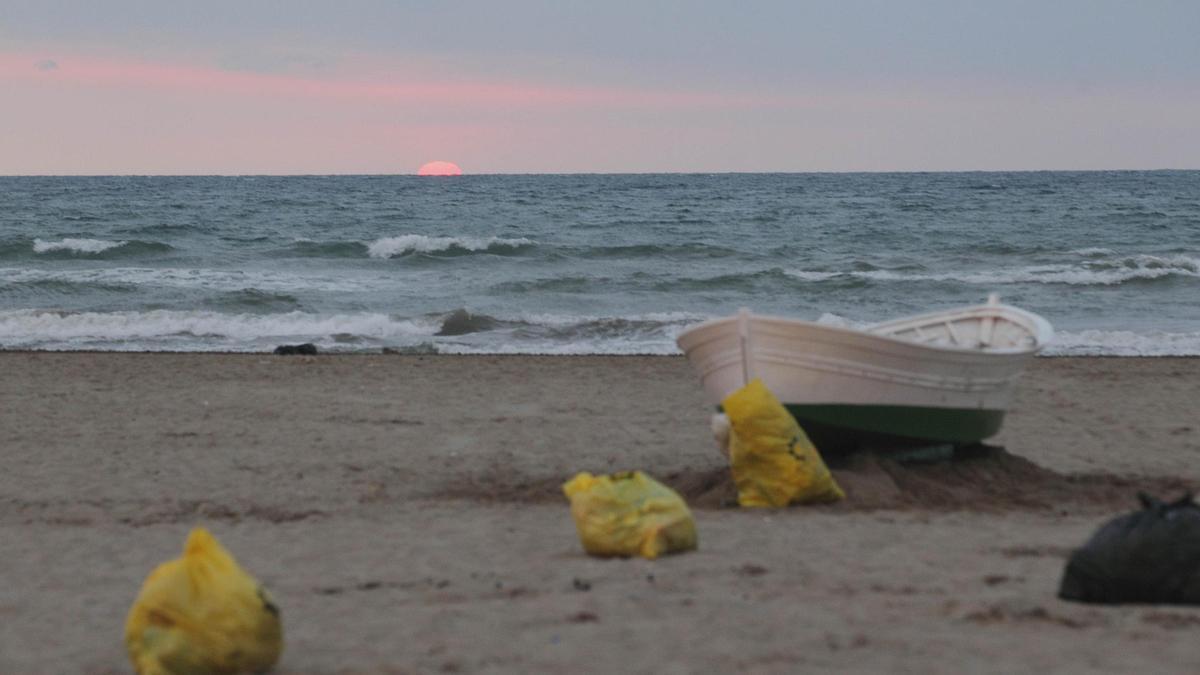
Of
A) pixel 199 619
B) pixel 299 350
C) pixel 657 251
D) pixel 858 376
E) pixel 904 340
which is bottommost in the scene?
pixel 299 350

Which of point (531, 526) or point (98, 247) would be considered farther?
point (98, 247)

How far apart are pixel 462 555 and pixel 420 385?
6.68 meters

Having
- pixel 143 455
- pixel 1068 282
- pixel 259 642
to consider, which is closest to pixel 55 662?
pixel 259 642

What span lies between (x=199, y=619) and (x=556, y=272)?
23598mm

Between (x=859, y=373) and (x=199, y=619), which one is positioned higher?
(x=859, y=373)

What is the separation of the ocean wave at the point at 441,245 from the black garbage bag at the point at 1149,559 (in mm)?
27906

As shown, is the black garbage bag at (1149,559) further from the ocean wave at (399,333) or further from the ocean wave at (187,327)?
the ocean wave at (187,327)

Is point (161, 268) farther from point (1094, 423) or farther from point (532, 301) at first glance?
point (1094, 423)

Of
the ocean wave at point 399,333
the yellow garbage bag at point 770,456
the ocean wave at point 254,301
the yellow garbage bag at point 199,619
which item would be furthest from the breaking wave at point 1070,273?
the yellow garbage bag at point 199,619

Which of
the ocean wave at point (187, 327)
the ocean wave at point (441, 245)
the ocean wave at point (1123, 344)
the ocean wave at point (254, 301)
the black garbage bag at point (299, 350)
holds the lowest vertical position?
the ocean wave at point (187, 327)

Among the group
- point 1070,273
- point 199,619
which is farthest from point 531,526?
point 1070,273

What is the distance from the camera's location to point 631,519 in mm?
6449

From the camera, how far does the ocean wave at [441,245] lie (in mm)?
33125

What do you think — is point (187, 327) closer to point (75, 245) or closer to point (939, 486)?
point (939, 486)
